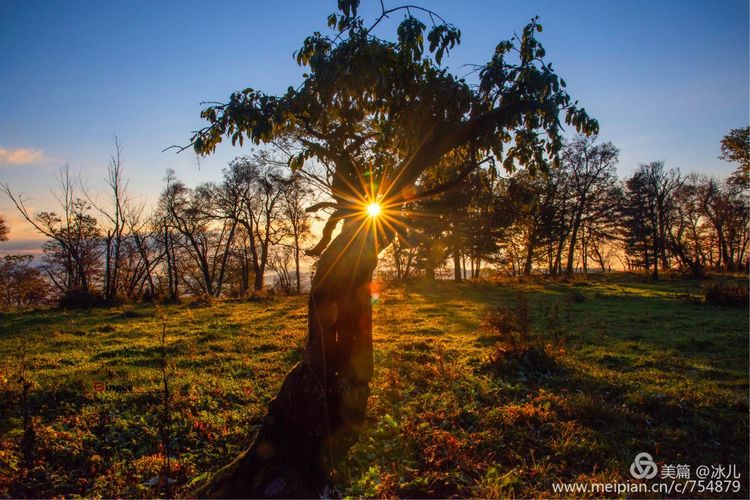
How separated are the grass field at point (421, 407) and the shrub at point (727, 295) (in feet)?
19.6

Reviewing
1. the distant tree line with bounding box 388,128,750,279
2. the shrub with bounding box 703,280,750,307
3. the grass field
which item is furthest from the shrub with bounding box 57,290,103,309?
the shrub with bounding box 703,280,750,307

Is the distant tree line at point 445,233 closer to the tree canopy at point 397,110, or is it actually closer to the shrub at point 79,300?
the shrub at point 79,300

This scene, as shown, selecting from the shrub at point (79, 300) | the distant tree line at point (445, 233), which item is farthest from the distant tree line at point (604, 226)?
the shrub at point (79, 300)

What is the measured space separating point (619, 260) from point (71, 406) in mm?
66987

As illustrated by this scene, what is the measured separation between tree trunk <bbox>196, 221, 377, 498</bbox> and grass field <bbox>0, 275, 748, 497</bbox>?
0.48 meters

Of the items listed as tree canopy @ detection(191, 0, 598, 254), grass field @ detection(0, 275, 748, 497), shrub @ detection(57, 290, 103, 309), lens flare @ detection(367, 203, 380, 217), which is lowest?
grass field @ detection(0, 275, 748, 497)

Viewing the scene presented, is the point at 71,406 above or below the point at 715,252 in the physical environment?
below

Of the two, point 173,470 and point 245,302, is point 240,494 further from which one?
point 245,302

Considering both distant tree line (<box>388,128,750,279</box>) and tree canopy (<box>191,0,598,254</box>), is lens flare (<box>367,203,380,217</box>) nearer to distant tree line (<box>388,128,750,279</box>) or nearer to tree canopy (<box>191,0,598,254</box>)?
tree canopy (<box>191,0,598,254</box>)

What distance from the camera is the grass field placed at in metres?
4.65

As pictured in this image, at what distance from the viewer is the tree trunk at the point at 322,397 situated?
4.11m

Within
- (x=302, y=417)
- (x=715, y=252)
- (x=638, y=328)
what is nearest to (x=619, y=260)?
(x=715, y=252)

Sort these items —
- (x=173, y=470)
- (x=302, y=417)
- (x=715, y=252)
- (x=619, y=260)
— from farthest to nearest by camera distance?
(x=619, y=260) < (x=715, y=252) < (x=173, y=470) < (x=302, y=417)

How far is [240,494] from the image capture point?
391 centimetres
